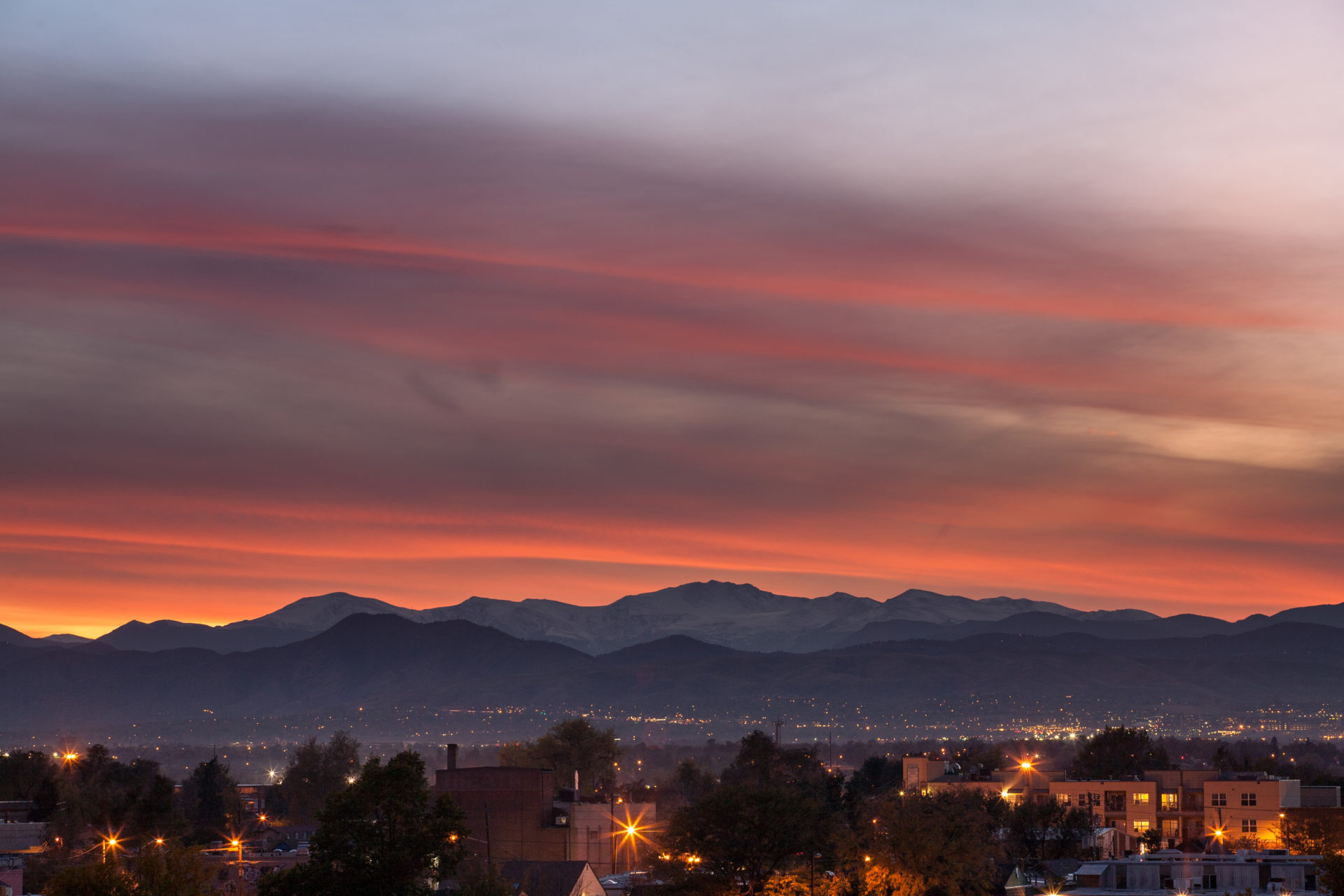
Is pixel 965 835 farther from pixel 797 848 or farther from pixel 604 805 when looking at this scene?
pixel 604 805

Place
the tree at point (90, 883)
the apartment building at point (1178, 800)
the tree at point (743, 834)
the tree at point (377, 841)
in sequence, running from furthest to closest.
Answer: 1. the apartment building at point (1178, 800)
2. the tree at point (743, 834)
3. the tree at point (377, 841)
4. the tree at point (90, 883)

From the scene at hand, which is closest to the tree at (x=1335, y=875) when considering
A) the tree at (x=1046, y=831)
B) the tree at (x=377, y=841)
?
the tree at (x=377, y=841)

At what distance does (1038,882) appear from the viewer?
128625 millimetres

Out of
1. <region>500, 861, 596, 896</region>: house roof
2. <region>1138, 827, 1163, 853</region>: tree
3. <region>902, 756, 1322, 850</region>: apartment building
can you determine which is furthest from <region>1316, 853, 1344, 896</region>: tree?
<region>902, 756, 1322, 850</region>: apartment building

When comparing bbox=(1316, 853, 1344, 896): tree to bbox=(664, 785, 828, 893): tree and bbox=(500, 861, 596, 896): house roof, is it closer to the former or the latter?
bbox=(664, 785, 828, 893): tree

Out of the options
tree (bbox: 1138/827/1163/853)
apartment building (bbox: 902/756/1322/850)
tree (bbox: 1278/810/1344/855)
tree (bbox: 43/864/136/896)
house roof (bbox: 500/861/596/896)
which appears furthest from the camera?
apartment building (bbox: 902/756/1322/850)

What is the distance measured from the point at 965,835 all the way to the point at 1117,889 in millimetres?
19026

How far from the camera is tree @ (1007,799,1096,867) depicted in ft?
521

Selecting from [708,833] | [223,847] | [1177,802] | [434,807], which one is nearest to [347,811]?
[434,807]

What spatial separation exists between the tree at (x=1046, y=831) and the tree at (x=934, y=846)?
45.3 metres

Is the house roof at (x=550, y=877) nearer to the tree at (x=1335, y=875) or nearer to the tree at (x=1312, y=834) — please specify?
the tree at (x=1335, y=875)

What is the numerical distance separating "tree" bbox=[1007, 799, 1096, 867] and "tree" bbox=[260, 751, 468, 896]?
97.2 meters

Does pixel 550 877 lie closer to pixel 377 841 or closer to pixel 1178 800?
pixel 377 841

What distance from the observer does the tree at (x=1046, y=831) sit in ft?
521
